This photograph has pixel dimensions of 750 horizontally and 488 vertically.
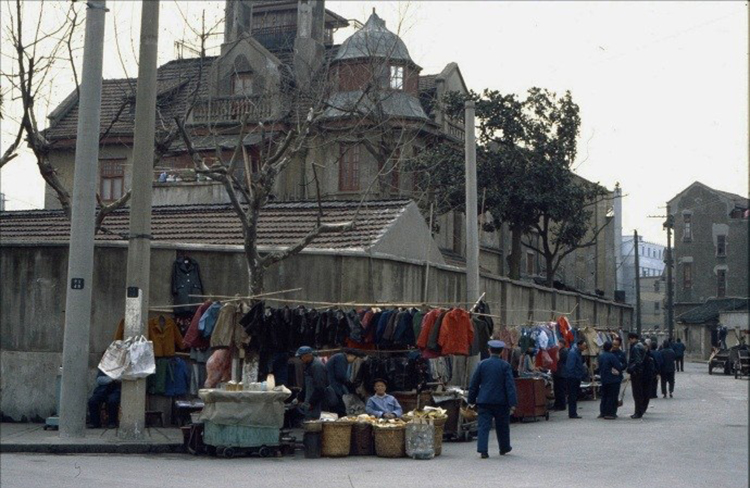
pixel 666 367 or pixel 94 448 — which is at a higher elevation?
pixel 666 367

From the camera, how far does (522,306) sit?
31.9m

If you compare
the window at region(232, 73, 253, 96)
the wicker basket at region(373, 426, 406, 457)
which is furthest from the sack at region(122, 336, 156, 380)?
the window at region(232, 73, 253, 96)

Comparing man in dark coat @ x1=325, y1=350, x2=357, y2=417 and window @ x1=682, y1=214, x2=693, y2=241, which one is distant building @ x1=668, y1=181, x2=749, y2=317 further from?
man in dark coat @ x1=325, y1=350, x2=357, y2=417

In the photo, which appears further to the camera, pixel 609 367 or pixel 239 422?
pixel 609 367

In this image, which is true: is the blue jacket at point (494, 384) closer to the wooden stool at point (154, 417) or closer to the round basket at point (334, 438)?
the round basket at point (334, 438)

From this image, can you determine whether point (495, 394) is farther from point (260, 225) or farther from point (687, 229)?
point (687, 229)

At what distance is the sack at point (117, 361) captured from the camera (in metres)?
17.5

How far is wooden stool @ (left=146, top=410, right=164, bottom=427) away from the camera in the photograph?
2005 centimetres

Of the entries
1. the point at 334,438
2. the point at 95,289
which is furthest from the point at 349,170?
the point at 334,438

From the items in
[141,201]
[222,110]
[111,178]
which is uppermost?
[222,110]

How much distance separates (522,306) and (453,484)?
1878cm

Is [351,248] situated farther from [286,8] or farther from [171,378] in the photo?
[286,8]

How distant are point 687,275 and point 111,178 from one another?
5616 cm

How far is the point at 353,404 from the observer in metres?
19.8
